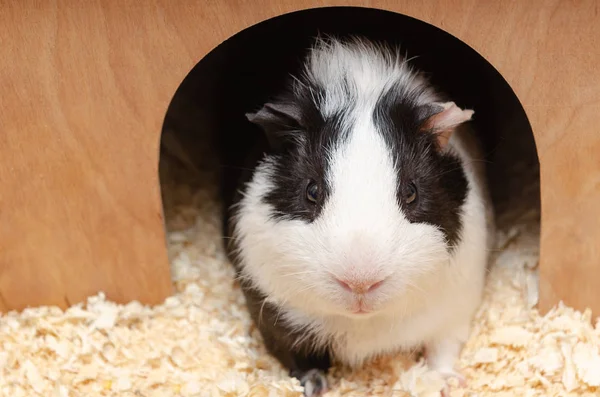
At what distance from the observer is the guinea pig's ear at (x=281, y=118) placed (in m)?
2.29

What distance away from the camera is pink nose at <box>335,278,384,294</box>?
1.99m

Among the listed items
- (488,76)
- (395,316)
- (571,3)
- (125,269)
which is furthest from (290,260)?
(488,76)

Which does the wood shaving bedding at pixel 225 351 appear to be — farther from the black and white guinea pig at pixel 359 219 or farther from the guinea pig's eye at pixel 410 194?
the guinea pig's eye at pixel 410 194

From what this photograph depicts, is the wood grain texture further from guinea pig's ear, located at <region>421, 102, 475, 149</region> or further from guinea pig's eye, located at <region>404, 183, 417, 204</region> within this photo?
guinea pig's eye, located at <region>404, 183, 417, 204</region>

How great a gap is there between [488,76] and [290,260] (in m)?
1.41

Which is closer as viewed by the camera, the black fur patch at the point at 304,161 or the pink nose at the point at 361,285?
the pink nose at the point at 361,285

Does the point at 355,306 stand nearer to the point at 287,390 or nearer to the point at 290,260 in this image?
the point at 290,260

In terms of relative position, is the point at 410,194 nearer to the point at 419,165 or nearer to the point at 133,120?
the point at 419,165

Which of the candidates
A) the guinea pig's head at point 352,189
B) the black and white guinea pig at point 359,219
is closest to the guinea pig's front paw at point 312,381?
the black and white guinea pig at point 359,219

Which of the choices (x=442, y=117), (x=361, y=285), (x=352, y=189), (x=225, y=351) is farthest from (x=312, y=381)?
(x=442, y=117)

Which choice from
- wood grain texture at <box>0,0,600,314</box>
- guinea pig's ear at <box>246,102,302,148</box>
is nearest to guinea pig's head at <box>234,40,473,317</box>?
guinea pig's ear at <box>246,102,302,148</box>

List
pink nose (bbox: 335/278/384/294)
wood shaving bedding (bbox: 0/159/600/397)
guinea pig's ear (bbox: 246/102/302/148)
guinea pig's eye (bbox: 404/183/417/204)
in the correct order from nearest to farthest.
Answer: pink nose (bbox: 335/278/384/294)
guinea pig's eye (bbox: 404/183/417/204)
guinea pig's ear (bbox: 246/102/302/148)
wood shaving bedding (bbox: 0/159/600/397)

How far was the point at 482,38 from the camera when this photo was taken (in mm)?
2252

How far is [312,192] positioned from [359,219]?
0.21m
